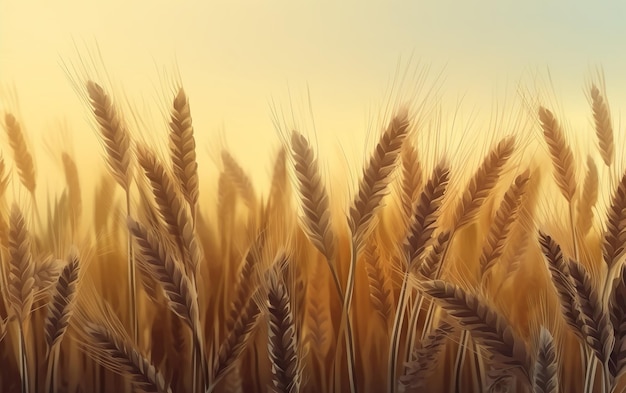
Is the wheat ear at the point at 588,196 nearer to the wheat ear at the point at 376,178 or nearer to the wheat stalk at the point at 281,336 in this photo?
the wheat ear at the point at 376,178

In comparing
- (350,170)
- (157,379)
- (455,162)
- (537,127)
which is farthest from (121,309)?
(537,127)

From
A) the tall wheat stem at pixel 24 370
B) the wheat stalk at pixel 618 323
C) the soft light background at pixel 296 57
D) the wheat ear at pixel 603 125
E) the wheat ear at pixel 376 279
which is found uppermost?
the soft light background at pixel 296 57

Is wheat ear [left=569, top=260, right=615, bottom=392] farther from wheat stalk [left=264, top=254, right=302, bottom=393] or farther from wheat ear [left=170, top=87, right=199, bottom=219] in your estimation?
wheat ear [left=170, top=87, right=199, bottom=219]

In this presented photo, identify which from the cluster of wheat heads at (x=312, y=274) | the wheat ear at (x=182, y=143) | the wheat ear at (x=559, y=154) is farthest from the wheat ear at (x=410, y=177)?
the wheat ear at (x=182, y=143)

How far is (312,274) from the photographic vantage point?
2.85ft

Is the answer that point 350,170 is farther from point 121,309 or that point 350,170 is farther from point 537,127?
point 121,309

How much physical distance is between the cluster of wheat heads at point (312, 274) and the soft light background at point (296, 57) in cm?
3

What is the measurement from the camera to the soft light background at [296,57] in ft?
2.74

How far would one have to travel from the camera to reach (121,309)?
86cm

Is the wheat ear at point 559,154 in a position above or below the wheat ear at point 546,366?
above

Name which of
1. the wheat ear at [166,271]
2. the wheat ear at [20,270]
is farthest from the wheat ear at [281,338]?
the wheat ear at [20,270]

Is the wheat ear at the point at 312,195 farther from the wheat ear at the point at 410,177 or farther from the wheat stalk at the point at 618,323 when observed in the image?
the wheat stalk at the point at 618,323

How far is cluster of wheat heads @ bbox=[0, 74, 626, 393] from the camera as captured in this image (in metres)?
0.84

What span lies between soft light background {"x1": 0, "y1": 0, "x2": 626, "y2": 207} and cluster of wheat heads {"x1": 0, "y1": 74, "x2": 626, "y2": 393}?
3 cm
